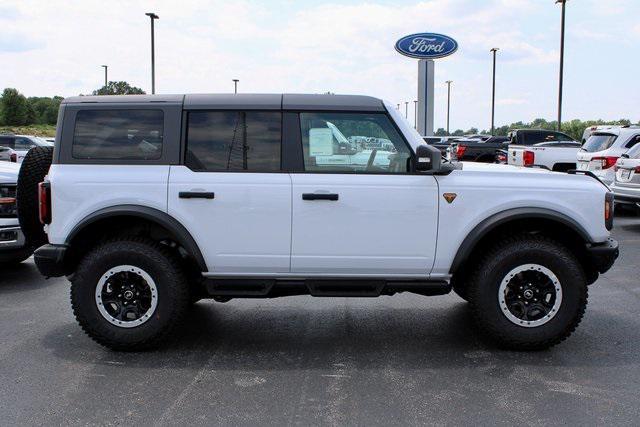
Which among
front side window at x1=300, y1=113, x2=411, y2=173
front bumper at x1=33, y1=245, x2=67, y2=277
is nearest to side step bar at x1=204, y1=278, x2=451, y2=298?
front side window at x1=300, y1=113, x2=411, y2=173

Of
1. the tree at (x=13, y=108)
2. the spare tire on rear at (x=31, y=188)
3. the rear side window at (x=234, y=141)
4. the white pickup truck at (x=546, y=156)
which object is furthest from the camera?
the tree at (x=13, y=108)

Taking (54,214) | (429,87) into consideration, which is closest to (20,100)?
(429,87)

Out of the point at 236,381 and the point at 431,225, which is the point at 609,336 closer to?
the point at 431,225

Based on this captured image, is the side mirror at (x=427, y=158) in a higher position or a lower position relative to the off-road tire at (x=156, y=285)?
higher

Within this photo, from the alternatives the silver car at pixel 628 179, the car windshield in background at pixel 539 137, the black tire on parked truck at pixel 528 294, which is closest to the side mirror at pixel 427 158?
the black tire on parked truck at pixel 528 294

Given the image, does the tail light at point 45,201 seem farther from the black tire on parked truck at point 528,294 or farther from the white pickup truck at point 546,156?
the white pickup truck at point 546,156

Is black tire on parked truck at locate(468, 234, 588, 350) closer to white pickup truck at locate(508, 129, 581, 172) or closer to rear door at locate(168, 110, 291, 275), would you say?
rear door at locate(168, 110, 291, 275)

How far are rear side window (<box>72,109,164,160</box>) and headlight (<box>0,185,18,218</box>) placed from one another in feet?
8.73

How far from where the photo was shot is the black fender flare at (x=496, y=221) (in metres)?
4.73

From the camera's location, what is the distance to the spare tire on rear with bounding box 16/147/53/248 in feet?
17.5

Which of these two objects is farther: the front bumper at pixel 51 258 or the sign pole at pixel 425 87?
the sign pole at pixel 425 87

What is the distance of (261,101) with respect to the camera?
4918 mm

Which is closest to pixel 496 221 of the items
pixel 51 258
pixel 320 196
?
pixel 320 196

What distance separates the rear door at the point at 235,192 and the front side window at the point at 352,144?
0.26 metres
